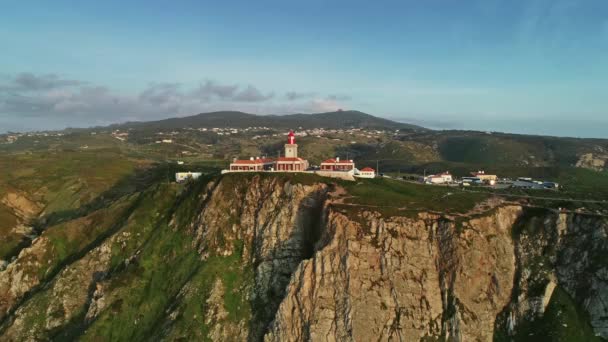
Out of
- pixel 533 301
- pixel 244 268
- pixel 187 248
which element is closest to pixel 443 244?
pixel 533 301

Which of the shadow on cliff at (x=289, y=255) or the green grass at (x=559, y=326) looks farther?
the shadow on cliff at (x=289, y=255)

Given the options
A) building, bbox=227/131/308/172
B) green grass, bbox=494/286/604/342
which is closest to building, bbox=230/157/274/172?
building, bbox=227/131/308/172

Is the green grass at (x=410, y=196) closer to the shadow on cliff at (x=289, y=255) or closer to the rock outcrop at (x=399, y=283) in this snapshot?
the rock outcrop at (x=399, y=283)

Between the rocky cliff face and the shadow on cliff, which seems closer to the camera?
the rocky cliff face

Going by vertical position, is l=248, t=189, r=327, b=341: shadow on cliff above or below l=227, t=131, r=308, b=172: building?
below

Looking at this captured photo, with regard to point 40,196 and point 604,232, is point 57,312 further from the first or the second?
point 604,232

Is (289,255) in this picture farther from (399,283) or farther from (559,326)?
(559,326)

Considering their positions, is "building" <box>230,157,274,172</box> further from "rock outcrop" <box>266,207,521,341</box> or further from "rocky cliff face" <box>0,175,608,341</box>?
"rock outcrop" <box>266,207,521,341</box>

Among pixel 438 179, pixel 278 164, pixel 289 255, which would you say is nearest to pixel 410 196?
pixel 289 255

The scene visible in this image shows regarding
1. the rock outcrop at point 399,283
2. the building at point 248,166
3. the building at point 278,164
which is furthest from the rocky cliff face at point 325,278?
the building at point 248,166
